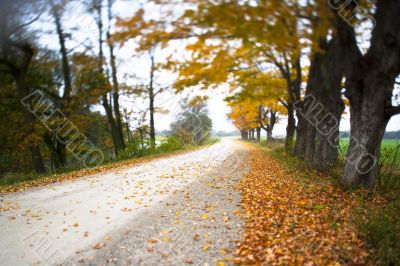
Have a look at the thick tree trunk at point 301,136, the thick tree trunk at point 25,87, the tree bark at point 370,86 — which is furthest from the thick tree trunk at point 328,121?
the thick tree trunk at point 25,87

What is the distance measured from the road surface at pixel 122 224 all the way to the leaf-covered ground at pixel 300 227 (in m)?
0.40

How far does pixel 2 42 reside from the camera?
50.1 ft

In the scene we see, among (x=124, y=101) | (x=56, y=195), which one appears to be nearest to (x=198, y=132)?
(x=124, y=101)

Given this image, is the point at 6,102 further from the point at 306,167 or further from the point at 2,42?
the point at 306,167

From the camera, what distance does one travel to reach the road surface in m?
4.40

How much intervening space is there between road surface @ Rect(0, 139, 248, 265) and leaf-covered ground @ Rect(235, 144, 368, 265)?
0.40 meters

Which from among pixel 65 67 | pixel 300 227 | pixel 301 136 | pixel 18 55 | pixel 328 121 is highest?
pixel 18 55

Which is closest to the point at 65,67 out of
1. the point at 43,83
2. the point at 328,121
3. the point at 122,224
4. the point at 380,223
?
the point at 43,83

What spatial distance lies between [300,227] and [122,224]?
336 cm

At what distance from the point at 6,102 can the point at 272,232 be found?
18.3 meters

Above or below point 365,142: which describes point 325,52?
above

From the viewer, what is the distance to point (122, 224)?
18.6 feet

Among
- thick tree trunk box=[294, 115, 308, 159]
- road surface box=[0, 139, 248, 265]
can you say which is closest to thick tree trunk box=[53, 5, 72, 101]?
road surface box=[0, 139, 248, 265]

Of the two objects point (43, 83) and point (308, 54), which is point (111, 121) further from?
point (308, 54)
